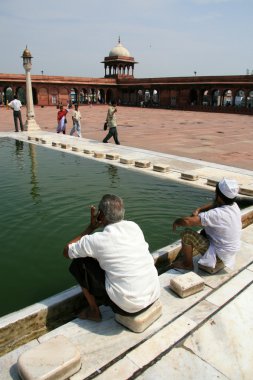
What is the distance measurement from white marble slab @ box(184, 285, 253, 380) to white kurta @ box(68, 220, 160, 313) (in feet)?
1.57

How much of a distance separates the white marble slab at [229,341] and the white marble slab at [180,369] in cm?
5

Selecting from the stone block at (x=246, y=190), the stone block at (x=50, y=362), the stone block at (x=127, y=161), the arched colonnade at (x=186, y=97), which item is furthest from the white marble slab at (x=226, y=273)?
the arched colonnade at (x=186, y=97)

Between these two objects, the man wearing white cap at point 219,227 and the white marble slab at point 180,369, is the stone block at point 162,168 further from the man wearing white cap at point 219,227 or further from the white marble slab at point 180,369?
the white marble slab at point 180,369

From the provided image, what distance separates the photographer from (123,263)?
2.30 metres

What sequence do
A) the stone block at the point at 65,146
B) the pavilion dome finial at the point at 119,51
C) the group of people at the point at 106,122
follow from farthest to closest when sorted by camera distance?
the pavilion dome finial at the point at 119,51, the group of people at the point at 106,122, the stone block at the point at 65,146

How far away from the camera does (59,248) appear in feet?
13.3

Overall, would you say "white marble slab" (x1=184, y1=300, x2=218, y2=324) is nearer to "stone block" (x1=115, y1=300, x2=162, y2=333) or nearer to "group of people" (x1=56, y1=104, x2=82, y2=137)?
"stone block" (x1=115, y1=300, x2=162, y2=333)

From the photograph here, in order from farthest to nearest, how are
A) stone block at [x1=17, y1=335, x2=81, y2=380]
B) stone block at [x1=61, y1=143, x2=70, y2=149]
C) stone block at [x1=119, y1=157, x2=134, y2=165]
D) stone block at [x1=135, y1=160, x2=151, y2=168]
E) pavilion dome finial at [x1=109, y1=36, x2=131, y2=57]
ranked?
pavilion dome finial at [x1=109, y1=36, x2=131, y2=57]
stone block at [x1=61, y1=143, x2=70, y2=149]
stone block at [x1=119, y1=157, x2=134, y2=165]
stone block at [x1=135, y1=160, x2=151, y2=168]
stone block at [x1=17, y1=335, x2=81, y2=380]

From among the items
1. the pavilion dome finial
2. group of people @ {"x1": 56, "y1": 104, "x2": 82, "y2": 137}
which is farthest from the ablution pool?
the pavilion dome finial

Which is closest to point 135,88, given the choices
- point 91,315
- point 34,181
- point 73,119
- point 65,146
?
point 73,119

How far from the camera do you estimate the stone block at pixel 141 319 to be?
2.39 meters

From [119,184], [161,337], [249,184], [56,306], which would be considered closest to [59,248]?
[56,306]

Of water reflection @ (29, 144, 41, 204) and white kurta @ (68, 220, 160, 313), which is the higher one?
white kurta @ (68, 220, 160, 313)

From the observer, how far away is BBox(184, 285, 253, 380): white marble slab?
226cm
